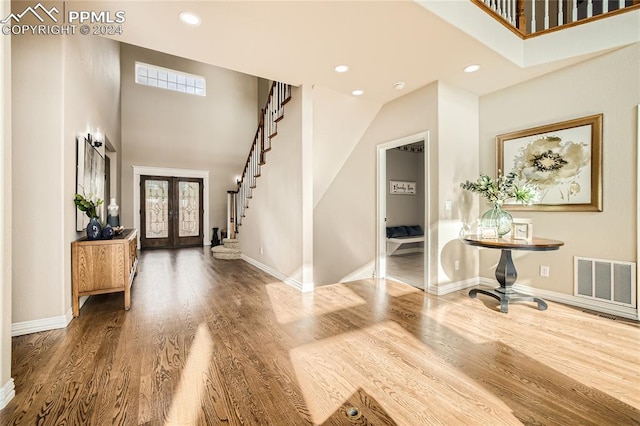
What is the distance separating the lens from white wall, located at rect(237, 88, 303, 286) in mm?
3887

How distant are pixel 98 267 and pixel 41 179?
3.15 feet

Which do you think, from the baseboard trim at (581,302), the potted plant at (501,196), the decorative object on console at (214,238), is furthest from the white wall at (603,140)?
the decorative object on console at (214,238)

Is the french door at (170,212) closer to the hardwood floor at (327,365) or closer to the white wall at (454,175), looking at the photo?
the hardwood floor at (327,365)

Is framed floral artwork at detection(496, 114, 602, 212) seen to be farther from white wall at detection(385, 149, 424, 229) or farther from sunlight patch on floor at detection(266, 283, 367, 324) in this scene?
white wall at detection(385, 149, 424, 229)

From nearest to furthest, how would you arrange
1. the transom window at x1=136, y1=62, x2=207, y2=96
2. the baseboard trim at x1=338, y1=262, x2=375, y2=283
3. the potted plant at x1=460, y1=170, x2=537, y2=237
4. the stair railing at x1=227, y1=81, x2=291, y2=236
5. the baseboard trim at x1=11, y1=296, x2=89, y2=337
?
the baseboard trim at x1=11, y1=296, x2=89, y2=337, the potted plant at x1=460, y1=170, x2=537, y2=237, the stair railing at x1=227, y1=81, x2=291, y2=236, the baseboard trim at x1=338, y1=262, x2=375, y2=283, the transom window at x1=136, y1=62, x2=207, y2=96

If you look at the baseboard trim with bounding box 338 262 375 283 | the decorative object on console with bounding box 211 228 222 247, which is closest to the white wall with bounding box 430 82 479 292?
the baseboard trim with bounding box 338 262 375 283

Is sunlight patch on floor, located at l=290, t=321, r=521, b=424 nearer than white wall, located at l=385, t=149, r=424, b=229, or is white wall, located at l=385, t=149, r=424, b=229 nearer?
sunlight patch on floor, located at l=290, t=321, r=521, b=424

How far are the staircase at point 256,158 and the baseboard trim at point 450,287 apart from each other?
3254 mm

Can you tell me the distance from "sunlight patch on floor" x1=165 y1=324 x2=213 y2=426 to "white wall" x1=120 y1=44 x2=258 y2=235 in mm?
6569

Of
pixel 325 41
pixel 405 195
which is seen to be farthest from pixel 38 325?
pixel 405 195

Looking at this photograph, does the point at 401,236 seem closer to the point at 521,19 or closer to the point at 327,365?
the point at 521,19

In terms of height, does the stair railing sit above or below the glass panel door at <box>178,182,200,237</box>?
above

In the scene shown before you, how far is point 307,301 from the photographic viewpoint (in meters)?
3.41

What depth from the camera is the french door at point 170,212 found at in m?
7.78
